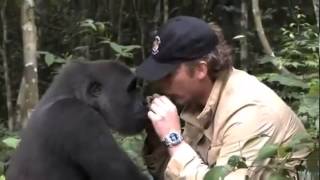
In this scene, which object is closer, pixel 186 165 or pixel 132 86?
pixel 186 165

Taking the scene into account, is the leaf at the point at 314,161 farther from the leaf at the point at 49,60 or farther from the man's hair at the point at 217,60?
the leaf at the point at 49,60

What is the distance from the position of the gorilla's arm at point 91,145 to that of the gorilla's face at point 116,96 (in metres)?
0.14

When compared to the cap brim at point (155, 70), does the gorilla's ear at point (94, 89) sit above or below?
below

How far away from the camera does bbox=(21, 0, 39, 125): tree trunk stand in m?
5.38

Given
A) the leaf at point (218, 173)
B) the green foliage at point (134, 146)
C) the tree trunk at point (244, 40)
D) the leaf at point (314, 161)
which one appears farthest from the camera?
the tree trunk at point (244, 40)

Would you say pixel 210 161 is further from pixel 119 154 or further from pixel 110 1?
pixel 110 1

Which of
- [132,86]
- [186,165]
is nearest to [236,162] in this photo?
[186,165]

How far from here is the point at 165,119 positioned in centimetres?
313

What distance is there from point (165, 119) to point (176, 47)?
308 mm

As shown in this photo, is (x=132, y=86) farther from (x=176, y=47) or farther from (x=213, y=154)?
(x=213, y=154)

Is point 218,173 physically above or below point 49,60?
above

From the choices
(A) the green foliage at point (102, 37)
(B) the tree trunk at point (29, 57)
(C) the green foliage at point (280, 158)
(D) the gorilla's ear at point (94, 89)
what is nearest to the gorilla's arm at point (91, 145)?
(D) the gorilla's ear at point (94, 89)

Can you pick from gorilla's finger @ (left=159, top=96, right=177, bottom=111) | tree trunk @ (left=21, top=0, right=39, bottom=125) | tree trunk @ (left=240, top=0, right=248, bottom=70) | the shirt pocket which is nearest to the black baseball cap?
gorilla's finger @ (left=159, top=96, right=177, bottom=111)

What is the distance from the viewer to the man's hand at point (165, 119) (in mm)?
3125
